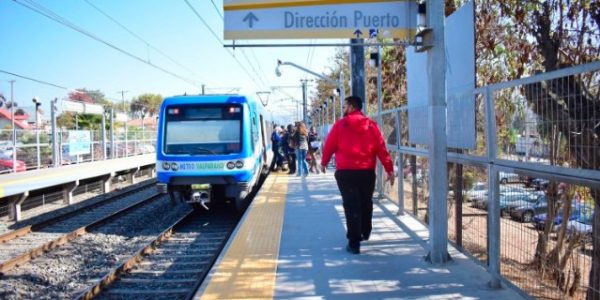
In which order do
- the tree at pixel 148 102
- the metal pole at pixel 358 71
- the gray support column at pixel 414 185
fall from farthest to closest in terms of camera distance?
the tree at pixel 148 102, the metal pole at pixel 358 71, the gray support column at pixel 414 185

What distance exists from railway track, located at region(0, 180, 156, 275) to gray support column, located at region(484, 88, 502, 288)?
6.35 meters

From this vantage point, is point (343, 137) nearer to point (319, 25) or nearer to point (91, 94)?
point (319, 25)

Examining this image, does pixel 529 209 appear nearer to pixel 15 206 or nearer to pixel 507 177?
pixel 507 177

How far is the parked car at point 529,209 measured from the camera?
4.46 meters

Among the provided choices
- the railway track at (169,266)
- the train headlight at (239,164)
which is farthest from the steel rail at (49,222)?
the train headlight at (239,164)

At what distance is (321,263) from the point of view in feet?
20.0

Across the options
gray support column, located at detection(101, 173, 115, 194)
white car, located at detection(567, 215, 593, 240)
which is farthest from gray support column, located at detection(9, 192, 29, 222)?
white car, located at detection(567, 215, 593, 240)

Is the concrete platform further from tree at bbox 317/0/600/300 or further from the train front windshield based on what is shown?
the train front windshield

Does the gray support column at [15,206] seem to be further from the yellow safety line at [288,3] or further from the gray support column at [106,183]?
the yellow safety line at [288,3]

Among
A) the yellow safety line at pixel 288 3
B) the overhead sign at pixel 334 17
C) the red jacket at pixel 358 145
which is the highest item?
the yellow safety line at pixel 288 3

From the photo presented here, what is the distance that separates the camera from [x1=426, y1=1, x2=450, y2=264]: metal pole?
566 centimetres

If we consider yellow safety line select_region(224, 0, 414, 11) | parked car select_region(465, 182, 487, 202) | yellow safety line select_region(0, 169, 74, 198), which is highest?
yellow safety line select_region(224, 0, 414, 11)

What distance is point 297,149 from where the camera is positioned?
698 inches

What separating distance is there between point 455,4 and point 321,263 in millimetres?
5834
